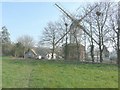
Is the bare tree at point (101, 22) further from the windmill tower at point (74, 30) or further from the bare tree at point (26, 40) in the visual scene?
the bare tree at point (26, 40)

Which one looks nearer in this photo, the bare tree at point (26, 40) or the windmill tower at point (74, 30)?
the windmill tower at point (74, 30)

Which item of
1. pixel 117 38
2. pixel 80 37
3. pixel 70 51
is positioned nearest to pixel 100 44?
pixel 117 38

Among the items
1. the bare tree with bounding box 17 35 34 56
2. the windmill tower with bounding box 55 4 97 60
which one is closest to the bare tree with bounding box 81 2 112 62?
the windmill tower with bounding box 55 4 97 60

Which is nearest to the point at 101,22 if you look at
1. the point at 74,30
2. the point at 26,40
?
the point at 74,30

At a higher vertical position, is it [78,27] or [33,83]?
[78,27]

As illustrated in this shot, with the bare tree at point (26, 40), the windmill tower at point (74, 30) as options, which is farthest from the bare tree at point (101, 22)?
the bare tree at point (26, 40)

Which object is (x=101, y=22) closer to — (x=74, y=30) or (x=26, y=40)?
(x=74, y=30)

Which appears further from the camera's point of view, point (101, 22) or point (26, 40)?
point (26, 40)

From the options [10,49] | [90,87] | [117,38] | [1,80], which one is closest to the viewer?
[90,87]

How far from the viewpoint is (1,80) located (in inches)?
410

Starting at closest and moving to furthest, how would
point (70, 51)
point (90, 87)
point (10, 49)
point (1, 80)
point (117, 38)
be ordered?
point (90, 87), point (1, 80), point (117, 38), point (70, 51), point (10, 49)

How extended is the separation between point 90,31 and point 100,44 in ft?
11.3

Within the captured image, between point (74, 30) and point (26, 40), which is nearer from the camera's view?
point (74, 30)

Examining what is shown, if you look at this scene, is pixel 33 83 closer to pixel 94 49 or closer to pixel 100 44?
pixel 100 44
